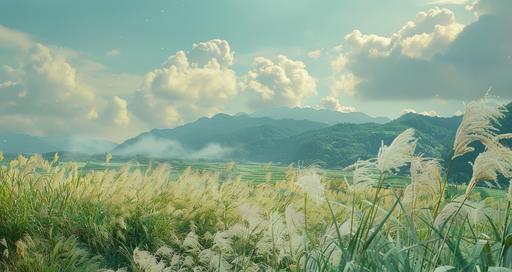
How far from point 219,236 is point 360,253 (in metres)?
1.81

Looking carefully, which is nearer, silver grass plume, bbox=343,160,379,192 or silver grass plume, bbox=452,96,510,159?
silver grass plume, bbox=452,96,510,159

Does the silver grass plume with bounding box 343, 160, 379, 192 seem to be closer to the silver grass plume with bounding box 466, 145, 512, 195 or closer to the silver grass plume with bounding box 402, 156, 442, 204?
the silver grass plume with bounding box 402, 156, 442, 204

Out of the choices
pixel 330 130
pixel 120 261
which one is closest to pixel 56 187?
pixel 120 261

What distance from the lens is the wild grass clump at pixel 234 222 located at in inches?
194

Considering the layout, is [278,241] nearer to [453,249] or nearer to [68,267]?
[453,249]

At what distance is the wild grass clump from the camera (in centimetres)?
494

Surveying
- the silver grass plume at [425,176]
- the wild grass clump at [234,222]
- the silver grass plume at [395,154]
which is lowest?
the wild grass clump at [234,222]

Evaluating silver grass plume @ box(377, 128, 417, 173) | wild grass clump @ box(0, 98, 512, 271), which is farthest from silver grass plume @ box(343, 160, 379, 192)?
silver grass plume @ box(377, 128, 417, 173)

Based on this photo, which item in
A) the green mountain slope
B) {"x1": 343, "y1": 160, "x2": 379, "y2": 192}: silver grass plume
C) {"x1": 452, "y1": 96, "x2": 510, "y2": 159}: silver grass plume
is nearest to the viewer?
{"x1": 452, "y1": 96, "x2": 510, "y2": 159}: silver grass plume

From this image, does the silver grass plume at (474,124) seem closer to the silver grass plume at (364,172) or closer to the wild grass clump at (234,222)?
the wild grass clump at (234,222)

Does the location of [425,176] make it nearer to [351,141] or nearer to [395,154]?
[395,154]

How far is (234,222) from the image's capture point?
843 cm

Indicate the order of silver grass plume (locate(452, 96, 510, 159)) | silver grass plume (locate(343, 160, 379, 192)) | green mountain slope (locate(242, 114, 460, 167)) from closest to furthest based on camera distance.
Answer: silver grass plume (locate(452, 96, 510, 159)) < silver grass plume (locate(343, 160, 379, 192)) < green mountain slope (locate(242, 114, 460, 167))

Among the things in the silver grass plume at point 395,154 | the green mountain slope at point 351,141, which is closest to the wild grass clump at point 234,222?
the silver grass plume at point 395,154
